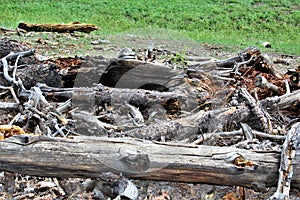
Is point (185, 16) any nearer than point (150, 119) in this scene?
No

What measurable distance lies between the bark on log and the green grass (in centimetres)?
1042

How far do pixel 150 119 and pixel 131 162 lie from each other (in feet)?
5.65

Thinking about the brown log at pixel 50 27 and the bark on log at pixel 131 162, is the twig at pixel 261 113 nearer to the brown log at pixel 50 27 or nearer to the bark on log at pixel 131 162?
the bark on log at pixel 131 162

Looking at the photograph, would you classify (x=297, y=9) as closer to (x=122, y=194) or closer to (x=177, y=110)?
(x=177, y=110)

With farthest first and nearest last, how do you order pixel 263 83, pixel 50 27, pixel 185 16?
pixel 185 16, pixel 50 27, pixel 263 83

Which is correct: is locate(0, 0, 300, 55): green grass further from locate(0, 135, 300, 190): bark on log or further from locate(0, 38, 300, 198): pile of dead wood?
locate(0, 135, 300, 190): bark on log

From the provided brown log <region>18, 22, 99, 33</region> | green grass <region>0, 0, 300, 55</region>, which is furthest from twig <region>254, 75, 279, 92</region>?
green grass <region>0, 0, 300, 55</region>

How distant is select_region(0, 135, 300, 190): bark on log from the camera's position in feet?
9.23

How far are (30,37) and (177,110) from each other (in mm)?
6073

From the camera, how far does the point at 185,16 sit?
1753 centimetres

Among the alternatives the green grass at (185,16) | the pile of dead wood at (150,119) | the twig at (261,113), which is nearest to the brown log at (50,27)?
the green grass at (185,16)

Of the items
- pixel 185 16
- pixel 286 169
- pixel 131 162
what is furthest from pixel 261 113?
pixel 185 16

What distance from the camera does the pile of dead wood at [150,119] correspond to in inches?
111

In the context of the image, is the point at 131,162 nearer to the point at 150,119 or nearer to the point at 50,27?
the point at 150,119
